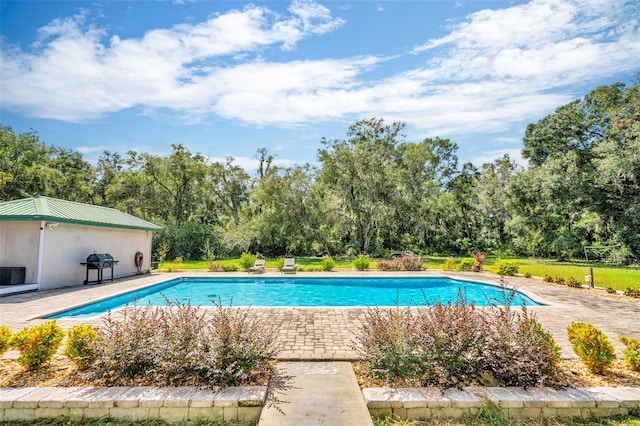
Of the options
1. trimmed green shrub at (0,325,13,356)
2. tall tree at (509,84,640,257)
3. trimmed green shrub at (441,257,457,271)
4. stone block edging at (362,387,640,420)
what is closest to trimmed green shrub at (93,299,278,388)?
trimmed green shrub at (0,325,13,356)

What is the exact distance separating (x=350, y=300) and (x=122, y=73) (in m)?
9.56

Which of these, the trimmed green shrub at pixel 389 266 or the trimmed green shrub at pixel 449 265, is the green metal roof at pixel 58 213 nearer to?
the trimmed green shrub at pixel 389 266

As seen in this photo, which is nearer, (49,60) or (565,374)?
(565,374)

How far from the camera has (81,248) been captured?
35.5ft

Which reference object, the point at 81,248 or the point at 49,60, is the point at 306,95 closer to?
the point at 49,60

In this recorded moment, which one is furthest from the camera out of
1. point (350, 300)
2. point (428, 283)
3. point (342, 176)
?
point (342, 176)

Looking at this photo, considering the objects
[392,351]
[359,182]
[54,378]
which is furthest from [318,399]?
[359,182]

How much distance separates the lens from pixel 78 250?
421 inches

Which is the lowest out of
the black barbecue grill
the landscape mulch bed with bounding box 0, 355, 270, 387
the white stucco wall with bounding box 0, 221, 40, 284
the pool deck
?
the pool deck

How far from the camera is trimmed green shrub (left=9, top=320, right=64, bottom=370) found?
3.72 m

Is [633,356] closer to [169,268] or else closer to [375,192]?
[169,268]

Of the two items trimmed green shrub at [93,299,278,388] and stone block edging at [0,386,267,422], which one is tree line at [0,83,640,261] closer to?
trimmed green shrub at [93,299,278,388]

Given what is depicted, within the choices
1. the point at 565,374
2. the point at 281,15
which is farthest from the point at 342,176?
the point at 565,374

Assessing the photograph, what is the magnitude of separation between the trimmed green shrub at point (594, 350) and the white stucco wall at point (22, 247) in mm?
12981
